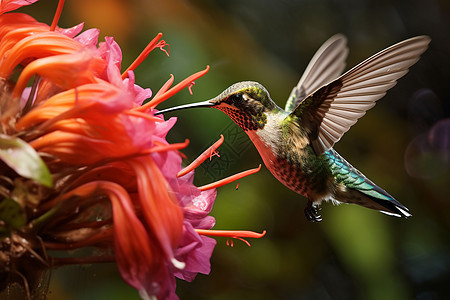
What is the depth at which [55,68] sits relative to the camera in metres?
0.38

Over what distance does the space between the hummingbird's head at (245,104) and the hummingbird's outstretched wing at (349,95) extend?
0.14 ft

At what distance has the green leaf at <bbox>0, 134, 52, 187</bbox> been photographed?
0.31 meters

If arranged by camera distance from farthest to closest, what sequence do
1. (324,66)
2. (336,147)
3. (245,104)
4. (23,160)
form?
(336,147) < (324,66) < (245,104) < (23,160)

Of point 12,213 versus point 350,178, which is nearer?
point 12,213

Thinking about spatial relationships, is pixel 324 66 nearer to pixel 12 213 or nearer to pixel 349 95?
pixel 349 95

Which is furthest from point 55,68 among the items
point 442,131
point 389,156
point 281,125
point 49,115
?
point 442,131

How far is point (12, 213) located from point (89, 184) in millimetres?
53

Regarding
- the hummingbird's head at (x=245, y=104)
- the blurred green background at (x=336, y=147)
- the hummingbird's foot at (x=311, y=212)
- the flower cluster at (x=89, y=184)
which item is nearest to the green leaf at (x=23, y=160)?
the flower cluster at (x=89, y=184)

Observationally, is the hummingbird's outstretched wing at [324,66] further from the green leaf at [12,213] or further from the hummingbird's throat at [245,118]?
the green leaf at [12,213]

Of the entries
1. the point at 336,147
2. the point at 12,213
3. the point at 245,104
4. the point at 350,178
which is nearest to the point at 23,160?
the point at 12,213

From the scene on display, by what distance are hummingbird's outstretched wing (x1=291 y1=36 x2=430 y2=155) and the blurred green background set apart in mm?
508

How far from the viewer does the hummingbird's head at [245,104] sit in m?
0.50

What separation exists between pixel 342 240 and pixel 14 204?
959mm

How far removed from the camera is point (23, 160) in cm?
32
